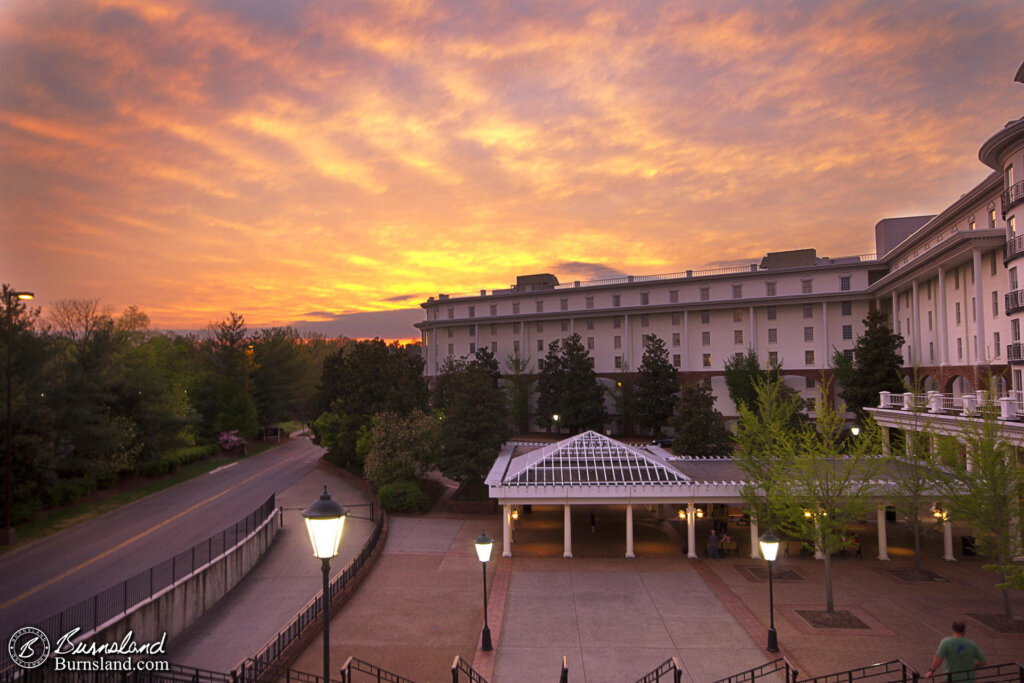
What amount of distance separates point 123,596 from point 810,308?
59.3 metres

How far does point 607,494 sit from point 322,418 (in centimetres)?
3472

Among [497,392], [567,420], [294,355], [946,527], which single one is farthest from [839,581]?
[294,355]

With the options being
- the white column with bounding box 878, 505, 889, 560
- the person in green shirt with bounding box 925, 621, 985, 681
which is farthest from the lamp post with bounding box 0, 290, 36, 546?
the white column with bounding box 878, 505, 889, 560

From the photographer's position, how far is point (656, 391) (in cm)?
5738

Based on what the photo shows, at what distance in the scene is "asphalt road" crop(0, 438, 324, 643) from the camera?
69.2ft

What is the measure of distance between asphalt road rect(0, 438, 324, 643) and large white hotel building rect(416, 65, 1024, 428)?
34.2 metres

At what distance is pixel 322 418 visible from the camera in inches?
2103

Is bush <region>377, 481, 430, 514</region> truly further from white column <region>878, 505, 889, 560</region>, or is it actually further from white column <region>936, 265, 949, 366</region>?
white column <region>936, 265, 949, 366</region>

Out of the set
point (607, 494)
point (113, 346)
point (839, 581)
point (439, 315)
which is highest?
point (439, 315)

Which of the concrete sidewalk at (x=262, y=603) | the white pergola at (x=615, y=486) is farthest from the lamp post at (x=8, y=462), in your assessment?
the white pergola at (x=615, y=486)

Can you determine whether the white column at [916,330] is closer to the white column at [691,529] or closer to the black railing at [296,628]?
the white column at [691,529]

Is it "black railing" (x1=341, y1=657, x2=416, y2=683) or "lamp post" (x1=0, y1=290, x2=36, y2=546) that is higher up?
"lamp post" (x1=0, y1=290, x2=36, y2=546)

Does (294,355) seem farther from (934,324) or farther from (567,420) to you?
(934,324)

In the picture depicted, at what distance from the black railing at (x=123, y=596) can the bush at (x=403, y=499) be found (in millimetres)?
9359
